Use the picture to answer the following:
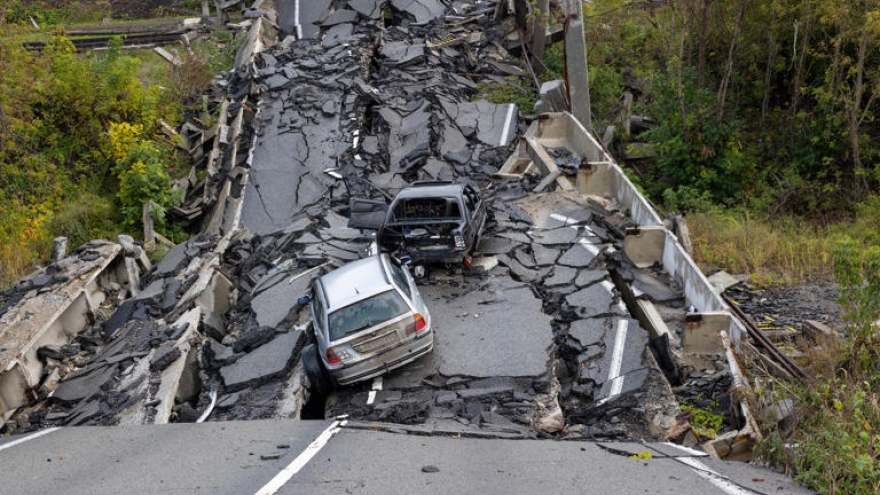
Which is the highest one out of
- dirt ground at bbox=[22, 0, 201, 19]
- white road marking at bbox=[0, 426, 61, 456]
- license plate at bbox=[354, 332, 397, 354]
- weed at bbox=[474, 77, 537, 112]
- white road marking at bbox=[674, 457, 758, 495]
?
dirt ground at bbox=[22, 0, 201, 19]

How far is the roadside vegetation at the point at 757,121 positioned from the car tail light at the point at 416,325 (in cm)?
694

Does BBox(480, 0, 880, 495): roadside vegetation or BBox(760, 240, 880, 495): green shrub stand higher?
BBox(480, 0, 880, 495): roadside vegetation

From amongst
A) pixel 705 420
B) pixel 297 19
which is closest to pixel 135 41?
pixel 297 19

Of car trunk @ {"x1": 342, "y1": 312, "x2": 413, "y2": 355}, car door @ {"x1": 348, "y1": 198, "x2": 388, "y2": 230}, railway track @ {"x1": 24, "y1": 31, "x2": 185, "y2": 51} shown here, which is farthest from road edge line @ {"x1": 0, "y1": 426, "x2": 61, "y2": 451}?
railway track @ {"x1": 24, "y1": 31, "x2": 185, "y2": 51}

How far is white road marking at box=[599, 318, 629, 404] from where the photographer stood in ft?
32.5

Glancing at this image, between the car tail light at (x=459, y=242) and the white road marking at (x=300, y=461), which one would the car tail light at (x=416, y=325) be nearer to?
the white road marking at (x=300, y=461)

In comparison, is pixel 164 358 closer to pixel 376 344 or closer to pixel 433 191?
pixel 376 344

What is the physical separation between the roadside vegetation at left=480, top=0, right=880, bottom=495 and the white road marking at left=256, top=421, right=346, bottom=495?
879 centimetres

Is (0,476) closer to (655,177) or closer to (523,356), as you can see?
(523,356)

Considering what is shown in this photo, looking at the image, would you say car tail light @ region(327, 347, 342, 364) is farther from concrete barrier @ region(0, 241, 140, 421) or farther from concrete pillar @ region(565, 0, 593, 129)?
concrete pillar @ region(565, 0, 593, 129)

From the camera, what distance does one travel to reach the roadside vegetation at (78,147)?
62.6 feet

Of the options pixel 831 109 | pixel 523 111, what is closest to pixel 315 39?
pixel 523 111

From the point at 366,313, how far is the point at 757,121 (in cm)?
1527

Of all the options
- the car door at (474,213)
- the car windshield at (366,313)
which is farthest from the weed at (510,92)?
the car windshield at (366,313)
